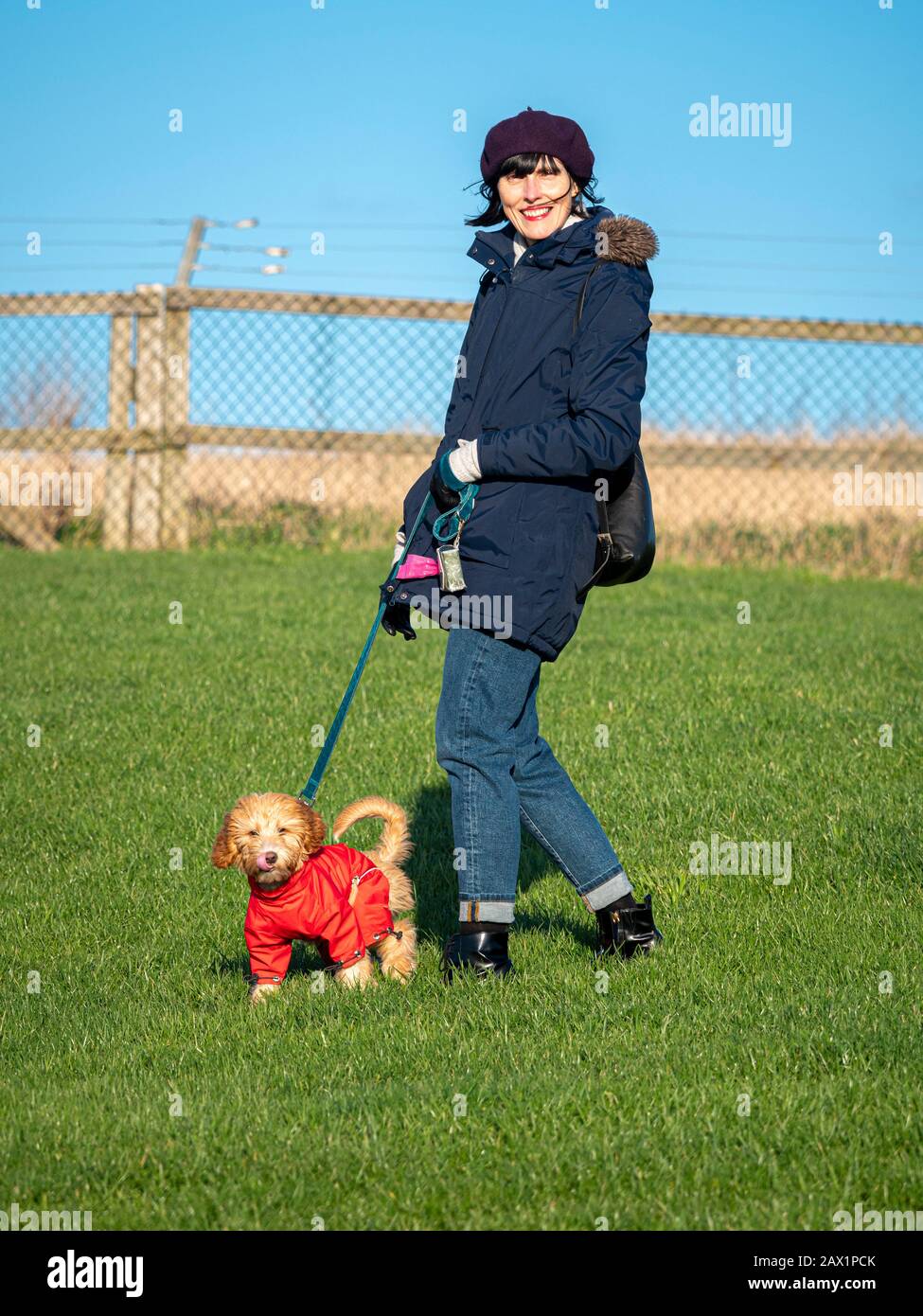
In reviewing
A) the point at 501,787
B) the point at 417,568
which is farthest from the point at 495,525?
the point at 501,787

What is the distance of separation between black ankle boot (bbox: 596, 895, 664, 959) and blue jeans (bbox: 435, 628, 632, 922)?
0.20 feet

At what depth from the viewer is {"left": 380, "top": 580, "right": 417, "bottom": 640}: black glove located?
179 inches

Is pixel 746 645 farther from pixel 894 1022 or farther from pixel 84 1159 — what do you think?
pixel 84 1159

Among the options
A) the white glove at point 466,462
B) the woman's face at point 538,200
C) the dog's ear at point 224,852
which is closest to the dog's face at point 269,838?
the dog's ear at point 224,852

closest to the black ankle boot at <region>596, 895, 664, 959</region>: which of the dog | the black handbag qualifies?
the dog

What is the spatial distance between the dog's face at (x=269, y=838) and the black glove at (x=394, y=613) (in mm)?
664

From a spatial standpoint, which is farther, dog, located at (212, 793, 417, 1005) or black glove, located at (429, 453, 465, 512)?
dog, located at (212, 793, 417, 1005)

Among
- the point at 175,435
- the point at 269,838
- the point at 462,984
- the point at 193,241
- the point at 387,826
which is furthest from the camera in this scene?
the point at 193,241

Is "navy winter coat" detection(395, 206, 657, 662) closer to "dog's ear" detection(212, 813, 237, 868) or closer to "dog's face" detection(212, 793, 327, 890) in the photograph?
"dog's face" detection(212, 793, 327, 890)

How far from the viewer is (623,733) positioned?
297 inches

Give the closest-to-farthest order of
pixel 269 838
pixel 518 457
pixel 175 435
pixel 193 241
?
pixel 518 457
pixel 269 838
pixel 175 435
pixel 193 241

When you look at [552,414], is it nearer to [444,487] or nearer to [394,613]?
[444,487]

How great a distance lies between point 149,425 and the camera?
13594mm

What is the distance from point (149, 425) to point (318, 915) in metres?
9.95
